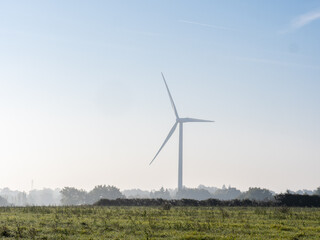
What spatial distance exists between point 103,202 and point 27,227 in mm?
35166

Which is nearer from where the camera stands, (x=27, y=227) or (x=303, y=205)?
(x=27, y=227)

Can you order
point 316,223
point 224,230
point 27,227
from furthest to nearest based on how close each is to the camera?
point 316,223 → point 27,227 → point 224,230

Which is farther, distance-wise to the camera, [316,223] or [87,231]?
[316,223]

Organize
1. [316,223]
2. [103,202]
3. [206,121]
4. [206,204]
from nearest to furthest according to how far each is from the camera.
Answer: [316,223], [206,204], [103,202], [206,121]

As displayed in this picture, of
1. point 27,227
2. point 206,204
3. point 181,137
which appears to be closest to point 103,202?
point 206,204

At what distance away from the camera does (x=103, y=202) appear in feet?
219

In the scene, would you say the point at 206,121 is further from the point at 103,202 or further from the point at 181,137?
the point at 103,202

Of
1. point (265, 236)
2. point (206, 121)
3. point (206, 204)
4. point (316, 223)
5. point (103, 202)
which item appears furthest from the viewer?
point (206, 121)

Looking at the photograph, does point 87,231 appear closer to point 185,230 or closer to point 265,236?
point 185,230

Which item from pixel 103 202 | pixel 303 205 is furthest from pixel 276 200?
pixel 103 202

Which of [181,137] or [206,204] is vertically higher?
[181,137]

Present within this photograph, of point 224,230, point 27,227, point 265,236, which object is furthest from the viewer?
point 27,227

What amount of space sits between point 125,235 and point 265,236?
7.70m

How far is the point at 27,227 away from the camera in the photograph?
31781 mm
